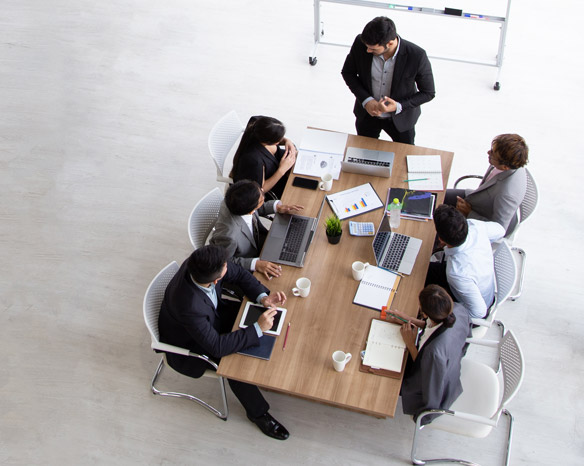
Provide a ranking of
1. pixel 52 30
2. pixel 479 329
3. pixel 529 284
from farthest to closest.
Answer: pixel 52 30 → pixel 529 284 → pixel 479 329

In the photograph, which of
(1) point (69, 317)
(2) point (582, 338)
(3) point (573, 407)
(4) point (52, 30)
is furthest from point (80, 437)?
(4) point (52, 30)

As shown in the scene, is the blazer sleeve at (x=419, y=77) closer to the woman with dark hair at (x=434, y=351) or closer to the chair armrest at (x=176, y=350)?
the woman with dark hair at (x=434, y=351)

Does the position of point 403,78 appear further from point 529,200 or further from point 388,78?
point 529,200

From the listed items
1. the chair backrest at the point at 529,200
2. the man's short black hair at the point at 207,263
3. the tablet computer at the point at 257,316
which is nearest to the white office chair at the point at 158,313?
the tablet computer at the point at 257,316

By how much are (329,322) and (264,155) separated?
1.36 m

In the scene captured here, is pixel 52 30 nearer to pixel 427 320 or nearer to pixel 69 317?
pixel 69 317

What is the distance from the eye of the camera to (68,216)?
189 inches

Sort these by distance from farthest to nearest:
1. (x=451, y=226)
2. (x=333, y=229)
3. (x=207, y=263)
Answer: (x=333, y=229), (x=451, y=226), (x=207, y=263)

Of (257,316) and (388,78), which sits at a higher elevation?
(388,78)

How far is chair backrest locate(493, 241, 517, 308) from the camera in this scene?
11.1 feet

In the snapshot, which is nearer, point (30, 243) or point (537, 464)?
point (537, 464)

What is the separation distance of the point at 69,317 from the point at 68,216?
1035mm

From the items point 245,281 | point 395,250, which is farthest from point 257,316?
point 395,250

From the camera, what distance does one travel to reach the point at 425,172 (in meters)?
3.79
